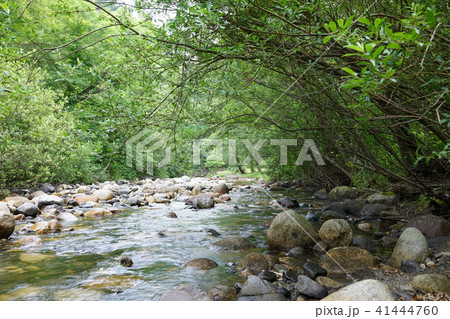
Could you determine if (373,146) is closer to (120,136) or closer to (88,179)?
(120,136)

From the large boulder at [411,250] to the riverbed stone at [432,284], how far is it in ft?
2.59

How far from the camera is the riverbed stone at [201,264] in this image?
4375mm

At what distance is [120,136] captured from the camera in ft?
13.4

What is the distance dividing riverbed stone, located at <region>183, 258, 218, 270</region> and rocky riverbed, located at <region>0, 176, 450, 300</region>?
0.06 feet

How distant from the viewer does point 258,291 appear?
3430mm

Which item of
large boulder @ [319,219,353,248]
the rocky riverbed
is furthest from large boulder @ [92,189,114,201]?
large boulder @ [319,219,353,248]

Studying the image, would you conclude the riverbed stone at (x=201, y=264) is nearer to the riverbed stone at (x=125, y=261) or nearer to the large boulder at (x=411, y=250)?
the riverbed stone at (x=125, y=261)

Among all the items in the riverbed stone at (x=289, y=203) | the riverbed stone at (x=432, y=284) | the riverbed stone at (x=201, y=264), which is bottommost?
the riverbed stone at (x=289, y=203)

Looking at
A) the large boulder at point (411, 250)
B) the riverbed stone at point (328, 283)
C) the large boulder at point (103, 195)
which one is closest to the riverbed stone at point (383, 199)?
the large boulder at point (411, 250)

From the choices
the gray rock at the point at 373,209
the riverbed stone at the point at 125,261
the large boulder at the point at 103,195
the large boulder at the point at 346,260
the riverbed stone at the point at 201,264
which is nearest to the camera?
the large boulder at the point at 346,260

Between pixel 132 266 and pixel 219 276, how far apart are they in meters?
1.40

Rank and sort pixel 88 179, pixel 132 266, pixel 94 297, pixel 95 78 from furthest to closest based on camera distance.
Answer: pixel 88 179, pixel 132 266, pixel 95 78, pixel 94 297

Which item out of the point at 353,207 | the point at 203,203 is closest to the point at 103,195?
the point at 203,203
